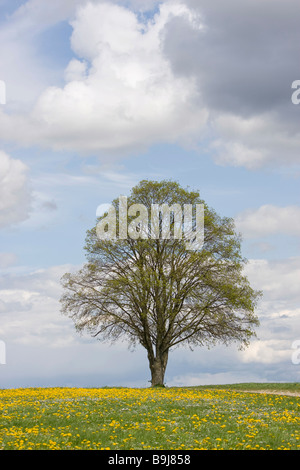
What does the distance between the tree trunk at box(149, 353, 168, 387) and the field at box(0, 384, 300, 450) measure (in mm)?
13332

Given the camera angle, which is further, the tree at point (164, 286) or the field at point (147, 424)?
the tree at point (164, 286)

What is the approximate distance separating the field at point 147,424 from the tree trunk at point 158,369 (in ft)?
43.7

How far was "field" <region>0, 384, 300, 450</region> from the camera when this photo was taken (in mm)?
15209

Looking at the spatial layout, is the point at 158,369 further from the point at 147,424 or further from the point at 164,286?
the point at 147,424

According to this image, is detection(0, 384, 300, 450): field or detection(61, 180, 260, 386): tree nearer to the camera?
detection(0, 384, 300, 450): field

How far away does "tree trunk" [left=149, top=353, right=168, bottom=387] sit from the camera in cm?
3872

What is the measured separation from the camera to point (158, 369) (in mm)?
38812

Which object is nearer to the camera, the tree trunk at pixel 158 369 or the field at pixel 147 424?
the field at pixel 147 424

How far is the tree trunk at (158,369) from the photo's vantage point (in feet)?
127

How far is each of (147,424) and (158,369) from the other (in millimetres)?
21408

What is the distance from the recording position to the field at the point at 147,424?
15.2 metres

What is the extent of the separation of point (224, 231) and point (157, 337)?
10.3m
